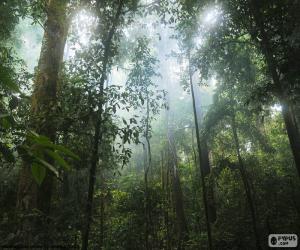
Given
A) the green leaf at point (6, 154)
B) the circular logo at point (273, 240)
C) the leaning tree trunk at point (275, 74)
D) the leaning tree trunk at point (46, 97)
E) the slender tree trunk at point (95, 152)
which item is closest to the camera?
the green leaf at point (6, 154)

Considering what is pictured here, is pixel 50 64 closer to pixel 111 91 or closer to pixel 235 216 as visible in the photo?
pixel 111 91

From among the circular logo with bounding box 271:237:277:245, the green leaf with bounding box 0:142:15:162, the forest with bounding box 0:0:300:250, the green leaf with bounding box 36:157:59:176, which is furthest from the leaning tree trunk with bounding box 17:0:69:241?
the circular logo with bounding box 271:237:277:245

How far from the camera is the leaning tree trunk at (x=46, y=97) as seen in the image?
195 inches

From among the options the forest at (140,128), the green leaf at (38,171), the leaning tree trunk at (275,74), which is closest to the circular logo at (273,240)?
the forest at (140,128)

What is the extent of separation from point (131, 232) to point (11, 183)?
3266 millimetres

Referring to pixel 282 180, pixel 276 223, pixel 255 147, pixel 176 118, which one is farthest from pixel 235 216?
pixel 176 118

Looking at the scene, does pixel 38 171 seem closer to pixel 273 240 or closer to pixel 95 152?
pixel 95 152

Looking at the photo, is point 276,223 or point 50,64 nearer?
point 50,64

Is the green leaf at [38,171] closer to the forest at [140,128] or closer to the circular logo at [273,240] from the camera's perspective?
the forest at [140,128]

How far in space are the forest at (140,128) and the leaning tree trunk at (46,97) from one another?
2 centimetres

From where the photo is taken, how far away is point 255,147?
1405 centimetres

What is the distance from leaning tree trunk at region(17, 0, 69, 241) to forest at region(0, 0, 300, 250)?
0.02 m

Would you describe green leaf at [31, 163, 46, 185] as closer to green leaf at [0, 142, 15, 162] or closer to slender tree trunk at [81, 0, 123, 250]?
green leaf at [0, 142, 15, 162]

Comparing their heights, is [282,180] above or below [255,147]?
below
